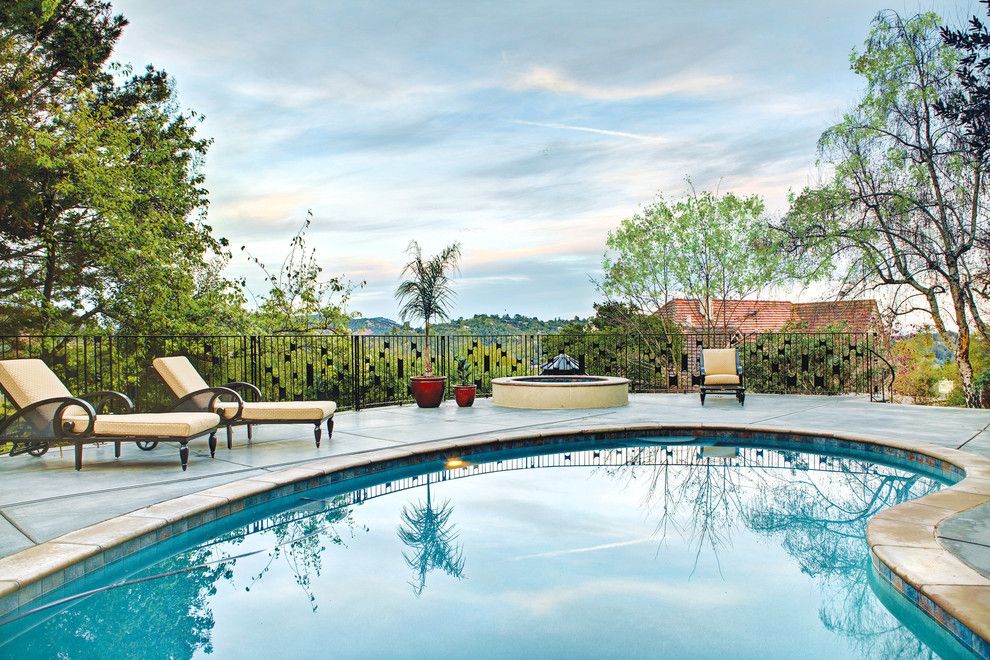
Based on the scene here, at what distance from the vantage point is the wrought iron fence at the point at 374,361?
1045 centimetres

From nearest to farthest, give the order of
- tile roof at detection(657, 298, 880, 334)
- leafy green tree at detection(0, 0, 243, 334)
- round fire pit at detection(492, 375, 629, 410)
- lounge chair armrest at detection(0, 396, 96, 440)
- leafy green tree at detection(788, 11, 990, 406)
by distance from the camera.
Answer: lounge chair armrest at detection(0, 396, 96, 440) < round fire pit at detection(492, 375, 629, 410) < leafy green tree at detection(0, 0, 243, 334) < leafy green tree at detection(788, 11, 990, 406) < tile roof at detection(657, 298, 880, 334)

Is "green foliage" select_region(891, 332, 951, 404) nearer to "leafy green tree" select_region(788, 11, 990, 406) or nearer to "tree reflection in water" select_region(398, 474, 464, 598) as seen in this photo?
"leafy green tree" select_region(788, 11, 990, 406)

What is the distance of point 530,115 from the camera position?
11.6 metres

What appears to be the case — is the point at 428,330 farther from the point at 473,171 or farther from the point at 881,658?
the point at 881,658

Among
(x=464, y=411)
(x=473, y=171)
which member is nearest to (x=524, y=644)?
(x=464, y=411)

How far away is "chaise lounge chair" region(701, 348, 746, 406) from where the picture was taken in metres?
10.3

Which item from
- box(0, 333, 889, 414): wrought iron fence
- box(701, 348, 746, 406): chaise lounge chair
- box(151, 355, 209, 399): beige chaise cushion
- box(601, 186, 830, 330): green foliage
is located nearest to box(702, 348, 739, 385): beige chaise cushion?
box(701, 348, 746, 406): chaise lounge chair

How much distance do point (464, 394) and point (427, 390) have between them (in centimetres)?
57

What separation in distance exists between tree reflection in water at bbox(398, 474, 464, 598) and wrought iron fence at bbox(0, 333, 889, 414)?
4992 mm

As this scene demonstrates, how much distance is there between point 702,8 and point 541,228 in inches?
215

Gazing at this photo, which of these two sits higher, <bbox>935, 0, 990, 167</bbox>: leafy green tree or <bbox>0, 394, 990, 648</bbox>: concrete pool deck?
<bbox>935, 0, 990, 167</bbox>: leafy green tree

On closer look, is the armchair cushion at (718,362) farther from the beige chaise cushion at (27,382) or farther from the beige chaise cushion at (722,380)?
the beige chaise cushion at (27,382)

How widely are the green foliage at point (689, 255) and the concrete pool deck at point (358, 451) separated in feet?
16.3

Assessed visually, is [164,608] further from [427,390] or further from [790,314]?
[790,314]
